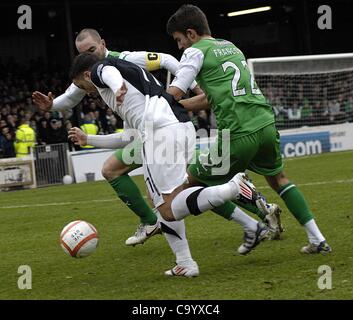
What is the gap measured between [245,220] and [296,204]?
48 centimetres

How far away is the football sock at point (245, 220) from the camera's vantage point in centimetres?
673

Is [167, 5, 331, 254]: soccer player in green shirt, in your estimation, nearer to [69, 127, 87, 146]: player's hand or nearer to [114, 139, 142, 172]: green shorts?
[69, 127, 87, 146]: player's hand

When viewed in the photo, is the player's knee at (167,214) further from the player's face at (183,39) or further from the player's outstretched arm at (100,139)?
the player's face at (183,39)

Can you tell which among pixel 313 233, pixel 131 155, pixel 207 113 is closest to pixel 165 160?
pixel 313 233

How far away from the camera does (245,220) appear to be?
6.82 m

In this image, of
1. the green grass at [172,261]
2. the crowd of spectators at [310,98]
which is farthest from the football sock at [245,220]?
the crowd of spectators at [310,98]

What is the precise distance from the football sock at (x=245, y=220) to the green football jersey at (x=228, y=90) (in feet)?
2.88

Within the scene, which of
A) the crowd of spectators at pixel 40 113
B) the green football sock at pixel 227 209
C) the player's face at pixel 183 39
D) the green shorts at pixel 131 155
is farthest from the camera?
the crowd of spectators at pixel 40 113

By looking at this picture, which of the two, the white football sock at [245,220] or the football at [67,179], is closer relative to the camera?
the white football sock at [245,220]

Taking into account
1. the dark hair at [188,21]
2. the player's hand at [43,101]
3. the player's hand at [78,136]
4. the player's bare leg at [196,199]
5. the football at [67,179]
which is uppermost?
the dark hair at [188,21]

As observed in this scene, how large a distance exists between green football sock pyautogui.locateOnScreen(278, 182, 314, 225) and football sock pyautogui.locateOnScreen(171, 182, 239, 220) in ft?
3.29

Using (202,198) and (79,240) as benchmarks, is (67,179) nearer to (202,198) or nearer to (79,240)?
(79,240)
